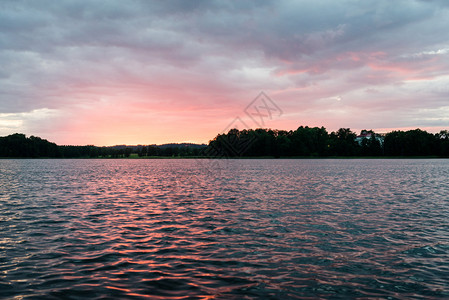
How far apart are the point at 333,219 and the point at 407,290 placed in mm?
12891

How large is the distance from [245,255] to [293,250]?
2.61m

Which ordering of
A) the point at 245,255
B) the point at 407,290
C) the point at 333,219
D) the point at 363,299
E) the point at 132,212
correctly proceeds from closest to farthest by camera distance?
the point at 363,299 → the point at 407,290 → the point at 245,255 → the point at 333,219 → the point at 132,212

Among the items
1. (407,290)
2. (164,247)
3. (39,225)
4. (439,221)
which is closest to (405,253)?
(407,290)

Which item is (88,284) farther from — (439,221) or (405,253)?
(439,221)

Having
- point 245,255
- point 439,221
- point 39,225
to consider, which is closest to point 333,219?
point 439,221

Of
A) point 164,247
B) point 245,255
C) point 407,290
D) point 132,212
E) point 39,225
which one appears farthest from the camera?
point 132,212

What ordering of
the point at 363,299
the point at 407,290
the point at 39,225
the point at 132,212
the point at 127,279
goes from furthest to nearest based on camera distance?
1. the point at 132,212
2. the point at 39,225
3. the point at 127,279
4. the point at 407,290
5. the point at 363,299

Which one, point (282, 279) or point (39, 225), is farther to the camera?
point (39, 225)

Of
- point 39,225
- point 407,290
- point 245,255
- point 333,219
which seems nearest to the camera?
point 407,290

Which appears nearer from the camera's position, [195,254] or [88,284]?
[88,284]

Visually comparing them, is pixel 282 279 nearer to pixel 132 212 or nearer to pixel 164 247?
pixel 164 247

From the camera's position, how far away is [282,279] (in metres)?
12.2

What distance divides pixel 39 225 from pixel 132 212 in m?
7.30

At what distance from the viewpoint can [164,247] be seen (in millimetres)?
16594
